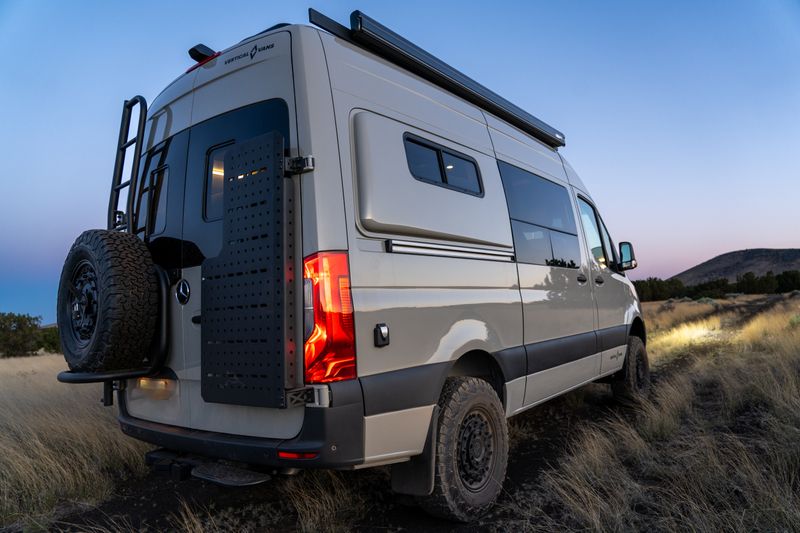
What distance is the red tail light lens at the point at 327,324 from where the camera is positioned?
8.17 ft

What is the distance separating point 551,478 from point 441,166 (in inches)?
89.0

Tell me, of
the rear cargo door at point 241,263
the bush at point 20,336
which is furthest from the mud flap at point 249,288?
the bush at point 20,336

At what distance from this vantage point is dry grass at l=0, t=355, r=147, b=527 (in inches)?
150

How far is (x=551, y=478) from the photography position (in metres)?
3.54

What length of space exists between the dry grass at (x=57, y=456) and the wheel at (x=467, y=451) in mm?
2668

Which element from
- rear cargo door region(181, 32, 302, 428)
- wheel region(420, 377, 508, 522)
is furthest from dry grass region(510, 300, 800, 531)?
rear cargo door region(181, 32, 302, 428)

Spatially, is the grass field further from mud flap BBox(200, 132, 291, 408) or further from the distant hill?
the distant hill

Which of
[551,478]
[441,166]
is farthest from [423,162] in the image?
[551,478]

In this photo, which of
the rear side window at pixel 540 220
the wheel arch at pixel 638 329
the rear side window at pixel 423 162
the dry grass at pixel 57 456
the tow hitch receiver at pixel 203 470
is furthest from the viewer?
the wheel arch at pixel 638 329

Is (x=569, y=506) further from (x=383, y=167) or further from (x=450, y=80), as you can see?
(x=450, y=80)

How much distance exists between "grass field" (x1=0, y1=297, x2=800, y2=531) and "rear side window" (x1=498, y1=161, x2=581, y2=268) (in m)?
1.63

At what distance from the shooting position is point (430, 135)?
3.43 metres

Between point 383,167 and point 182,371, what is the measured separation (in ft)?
5.56

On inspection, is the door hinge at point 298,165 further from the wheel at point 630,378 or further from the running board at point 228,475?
the wheel at point 630,378
